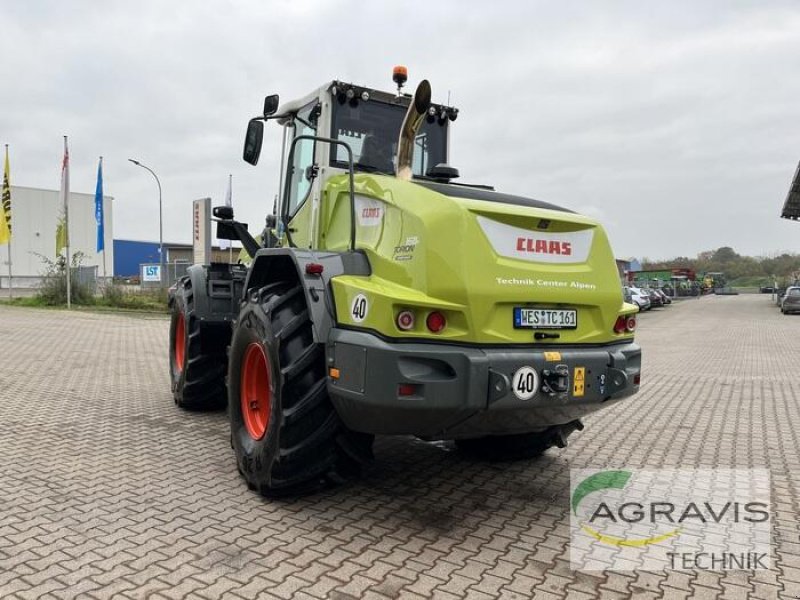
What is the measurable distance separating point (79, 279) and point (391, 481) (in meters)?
24.7

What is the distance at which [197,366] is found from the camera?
20.9 feet

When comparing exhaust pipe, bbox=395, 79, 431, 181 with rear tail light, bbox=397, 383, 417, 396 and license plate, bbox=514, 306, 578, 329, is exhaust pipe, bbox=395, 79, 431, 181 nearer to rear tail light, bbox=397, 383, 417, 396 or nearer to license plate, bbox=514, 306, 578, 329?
license plate, bbox=514, 306, 578, 329

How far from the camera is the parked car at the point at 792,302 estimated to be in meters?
31.3

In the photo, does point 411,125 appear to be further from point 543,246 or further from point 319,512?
point 319,512

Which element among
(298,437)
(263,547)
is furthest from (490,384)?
(263,547)

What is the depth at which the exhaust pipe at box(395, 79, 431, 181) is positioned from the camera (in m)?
3.86

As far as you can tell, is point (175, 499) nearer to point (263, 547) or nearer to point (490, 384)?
point (263, 547)

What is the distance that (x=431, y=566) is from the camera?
323cm

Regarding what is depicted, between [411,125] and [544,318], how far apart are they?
1.47 m

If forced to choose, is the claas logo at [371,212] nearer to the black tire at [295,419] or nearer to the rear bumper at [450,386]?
the black tire at [295,419]

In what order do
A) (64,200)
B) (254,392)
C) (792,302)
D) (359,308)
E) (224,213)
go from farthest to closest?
(792,302), (64,200), (224,213), (254,392), (359,308)

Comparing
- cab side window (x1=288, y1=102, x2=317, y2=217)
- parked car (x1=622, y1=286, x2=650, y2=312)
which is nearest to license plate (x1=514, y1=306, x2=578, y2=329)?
cab side window (x1=288, y1=102, x2=317, y2=217)

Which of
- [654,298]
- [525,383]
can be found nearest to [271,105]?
[525,383]

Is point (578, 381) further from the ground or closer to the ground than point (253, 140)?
closer to the ground
